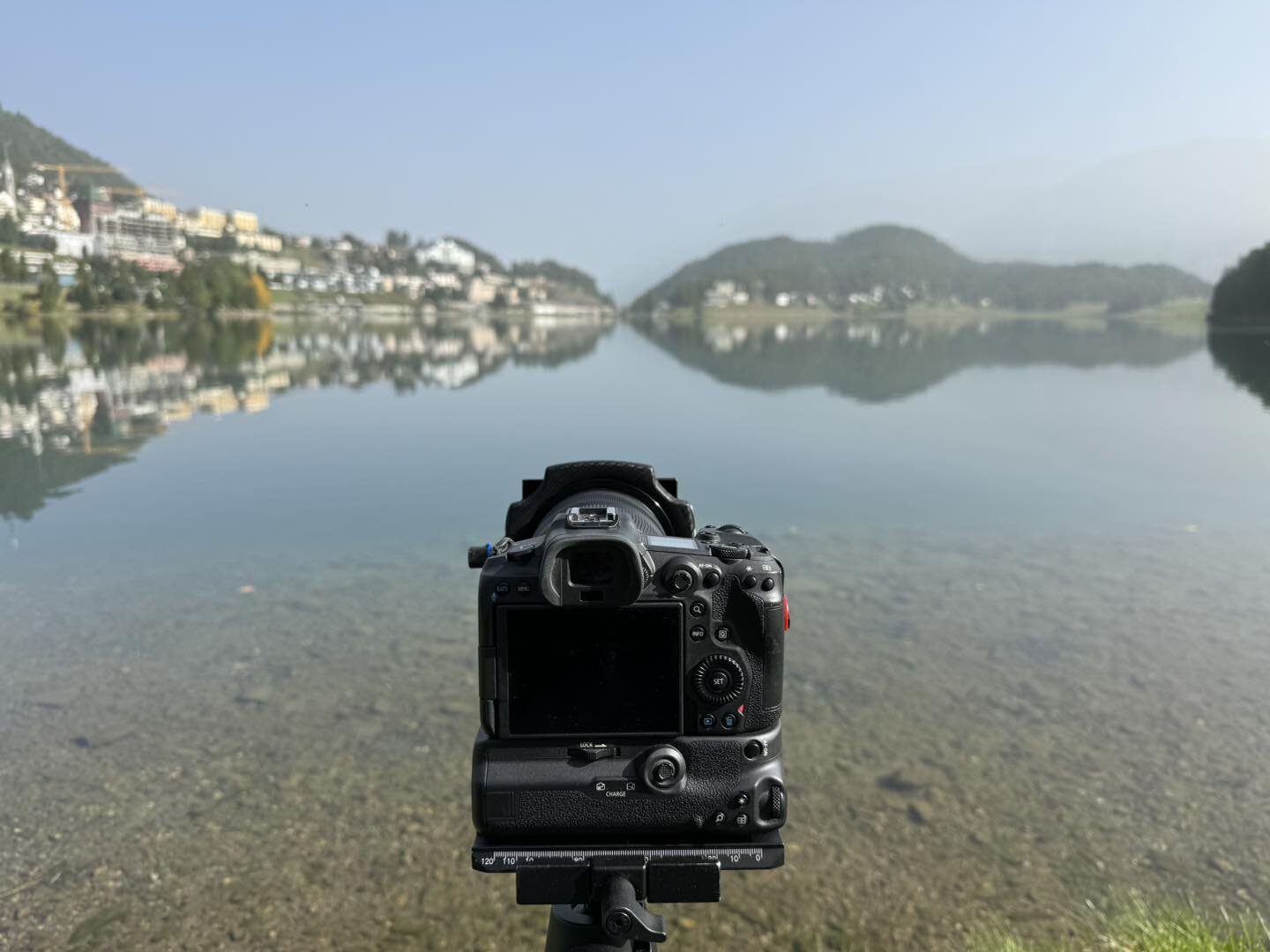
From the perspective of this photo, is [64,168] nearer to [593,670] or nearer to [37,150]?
[37,150]

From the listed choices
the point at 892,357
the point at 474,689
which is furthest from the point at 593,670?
the point at 892,357

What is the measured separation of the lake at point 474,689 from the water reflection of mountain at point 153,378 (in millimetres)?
327

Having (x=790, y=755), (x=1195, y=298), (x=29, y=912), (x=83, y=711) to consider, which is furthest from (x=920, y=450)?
(x=1195, y=298)

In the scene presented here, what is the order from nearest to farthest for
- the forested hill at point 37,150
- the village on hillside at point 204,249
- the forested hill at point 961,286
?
the village on hillside at point 204,249, the forested hill at point 37,150, the forested hill at point 961,286

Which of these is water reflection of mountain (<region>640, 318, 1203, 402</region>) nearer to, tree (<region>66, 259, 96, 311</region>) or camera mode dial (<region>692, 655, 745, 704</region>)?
camera mode dial (<region>692, 655, 745, 704</region>)

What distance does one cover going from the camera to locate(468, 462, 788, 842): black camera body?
1.93 metres

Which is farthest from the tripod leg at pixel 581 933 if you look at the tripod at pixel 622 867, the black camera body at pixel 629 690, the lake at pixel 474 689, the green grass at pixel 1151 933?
the green grass at pixel 1151 933

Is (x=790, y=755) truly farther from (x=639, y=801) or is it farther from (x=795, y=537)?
(x=795, y=537)

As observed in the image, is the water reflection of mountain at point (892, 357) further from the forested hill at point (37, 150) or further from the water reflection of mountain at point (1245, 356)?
the forested hill at point (37, 150)

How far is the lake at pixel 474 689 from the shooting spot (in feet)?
12.6

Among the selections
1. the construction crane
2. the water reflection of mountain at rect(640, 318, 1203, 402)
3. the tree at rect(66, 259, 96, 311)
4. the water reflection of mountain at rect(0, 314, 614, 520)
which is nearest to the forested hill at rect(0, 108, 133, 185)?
the construction crane

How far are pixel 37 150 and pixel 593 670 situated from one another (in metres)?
185

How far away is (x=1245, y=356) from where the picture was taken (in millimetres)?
47594

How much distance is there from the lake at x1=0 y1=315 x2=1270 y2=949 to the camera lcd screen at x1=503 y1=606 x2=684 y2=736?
6.87 ft
